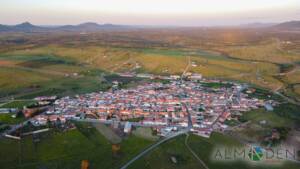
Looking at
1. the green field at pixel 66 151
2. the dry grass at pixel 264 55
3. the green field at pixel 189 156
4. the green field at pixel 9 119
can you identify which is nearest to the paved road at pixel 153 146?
the green field at pixel 189 156

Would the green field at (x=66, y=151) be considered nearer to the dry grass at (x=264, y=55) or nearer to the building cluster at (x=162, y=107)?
the building cluster at (x=162, y=107)

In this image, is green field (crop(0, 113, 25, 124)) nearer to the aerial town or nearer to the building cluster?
the aerial town

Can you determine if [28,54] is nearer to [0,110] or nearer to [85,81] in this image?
[85,81]

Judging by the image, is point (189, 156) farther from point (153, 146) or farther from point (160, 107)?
point (160, 107)

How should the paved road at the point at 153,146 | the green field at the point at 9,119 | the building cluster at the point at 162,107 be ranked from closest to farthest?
the paved road at the point at 153,146 → the green field at the point at 9,119 → the building cluster at the point at 162,107

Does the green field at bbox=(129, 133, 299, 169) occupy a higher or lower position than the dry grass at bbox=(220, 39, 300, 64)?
lower

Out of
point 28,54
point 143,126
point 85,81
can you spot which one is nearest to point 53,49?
point 28,54

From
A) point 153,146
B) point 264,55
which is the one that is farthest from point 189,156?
point 264,55

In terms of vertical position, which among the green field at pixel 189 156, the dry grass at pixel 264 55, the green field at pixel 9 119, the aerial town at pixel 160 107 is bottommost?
the green field at pixel 189 156

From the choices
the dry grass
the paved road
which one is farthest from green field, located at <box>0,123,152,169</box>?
the dry grass
